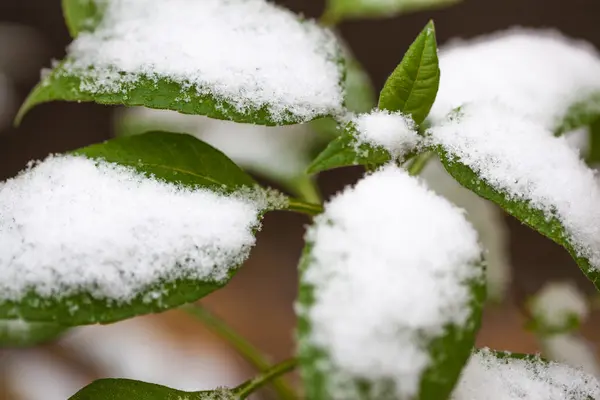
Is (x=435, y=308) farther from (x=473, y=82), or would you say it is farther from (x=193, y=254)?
(x=473, y=82)

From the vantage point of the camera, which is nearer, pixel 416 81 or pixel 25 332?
pixel 416 81

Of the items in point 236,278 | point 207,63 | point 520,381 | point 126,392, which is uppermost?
point 236,278

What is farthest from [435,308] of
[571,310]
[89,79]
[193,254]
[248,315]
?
[248,315]

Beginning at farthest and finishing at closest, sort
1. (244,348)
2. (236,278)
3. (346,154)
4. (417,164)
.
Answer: (236,278), (244,348), (417,164), (346,154)

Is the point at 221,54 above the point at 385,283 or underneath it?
above

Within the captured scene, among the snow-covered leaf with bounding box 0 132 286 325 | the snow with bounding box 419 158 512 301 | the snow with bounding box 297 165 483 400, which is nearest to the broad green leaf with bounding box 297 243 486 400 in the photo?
the snow with bounding box 297 165 483 400

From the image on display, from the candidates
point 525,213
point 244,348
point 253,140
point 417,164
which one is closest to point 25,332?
point 244,348

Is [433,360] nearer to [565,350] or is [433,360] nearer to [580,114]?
[580,114]
